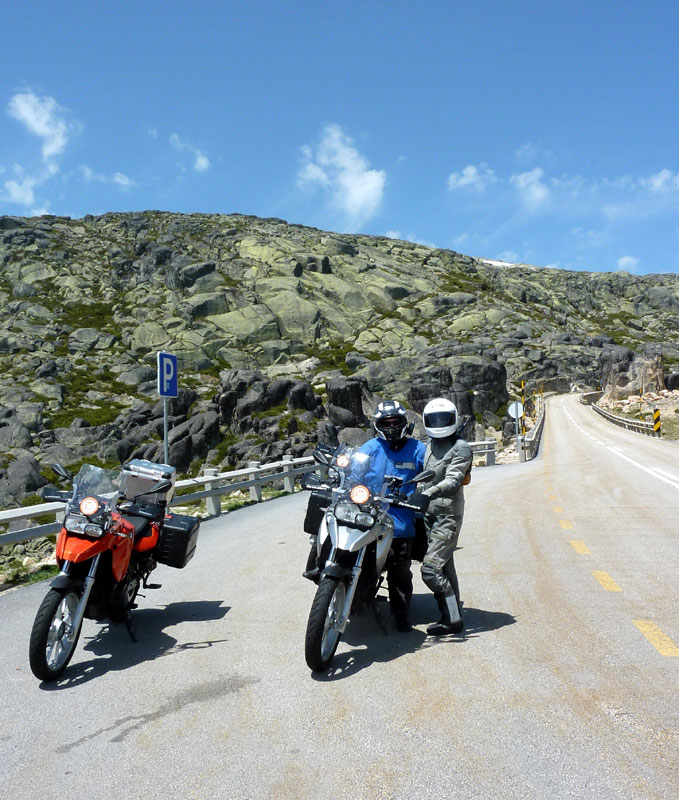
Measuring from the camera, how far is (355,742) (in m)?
3.46

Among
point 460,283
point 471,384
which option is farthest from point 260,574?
point 460,283

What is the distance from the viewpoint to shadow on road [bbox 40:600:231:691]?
4859mm

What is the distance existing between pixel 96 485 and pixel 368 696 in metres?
2.88

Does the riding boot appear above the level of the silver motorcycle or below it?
below

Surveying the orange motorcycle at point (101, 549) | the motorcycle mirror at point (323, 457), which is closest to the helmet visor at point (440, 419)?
the motorcycle mirror at point (323, 457)

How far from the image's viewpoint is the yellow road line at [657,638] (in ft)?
15.4

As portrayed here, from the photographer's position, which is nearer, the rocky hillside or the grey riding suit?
the grey riding suit

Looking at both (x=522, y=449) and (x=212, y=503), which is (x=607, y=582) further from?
(x=522, y=449)

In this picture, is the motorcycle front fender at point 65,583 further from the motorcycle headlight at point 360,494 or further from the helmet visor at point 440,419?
the helmet visor at point 440,419

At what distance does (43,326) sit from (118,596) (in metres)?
110

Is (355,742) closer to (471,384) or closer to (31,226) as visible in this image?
(471,384)

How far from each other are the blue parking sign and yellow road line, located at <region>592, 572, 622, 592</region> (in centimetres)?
838

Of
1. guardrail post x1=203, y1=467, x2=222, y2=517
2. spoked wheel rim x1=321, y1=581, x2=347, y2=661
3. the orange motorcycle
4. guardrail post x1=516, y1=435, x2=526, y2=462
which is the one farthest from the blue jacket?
guardrail post x1=516, y1=435, x2=526, y2=462

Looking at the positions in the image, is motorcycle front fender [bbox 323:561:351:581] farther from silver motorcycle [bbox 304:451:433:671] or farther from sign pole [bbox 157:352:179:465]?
sign pole [bbox 157:352:179:465]
